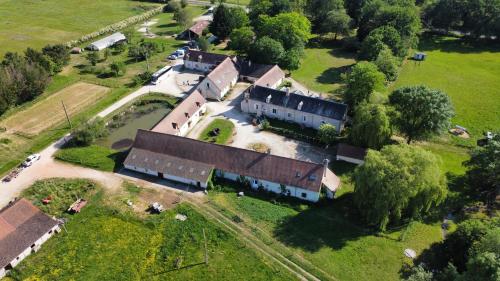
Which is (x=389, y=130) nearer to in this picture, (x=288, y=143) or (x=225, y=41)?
(x=288, y=143)

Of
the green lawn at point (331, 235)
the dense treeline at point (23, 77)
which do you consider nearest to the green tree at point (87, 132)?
the dense treeline at point (23, 77)

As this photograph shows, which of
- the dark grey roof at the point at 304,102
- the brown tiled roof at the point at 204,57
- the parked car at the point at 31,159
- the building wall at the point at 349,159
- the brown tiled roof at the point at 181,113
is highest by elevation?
the brown tiled roof at the point at 204,57

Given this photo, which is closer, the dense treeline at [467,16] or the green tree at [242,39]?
the green tree at [242,39]

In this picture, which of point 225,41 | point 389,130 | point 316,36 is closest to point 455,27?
point 316,36

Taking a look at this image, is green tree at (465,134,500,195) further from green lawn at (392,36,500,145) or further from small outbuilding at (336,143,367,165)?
small outbuilding at (336,143,367,165)

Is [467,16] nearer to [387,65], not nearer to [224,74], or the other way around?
[387,65]

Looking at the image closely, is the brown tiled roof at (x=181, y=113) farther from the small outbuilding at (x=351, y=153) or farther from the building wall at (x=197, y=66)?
the small outbuilding at (x=351, y=153)
